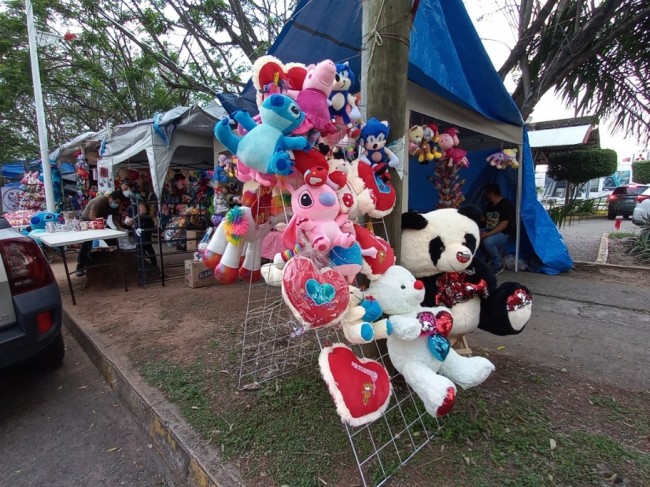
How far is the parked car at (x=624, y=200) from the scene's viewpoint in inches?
572

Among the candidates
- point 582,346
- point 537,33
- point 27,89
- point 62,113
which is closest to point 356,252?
point 582,346

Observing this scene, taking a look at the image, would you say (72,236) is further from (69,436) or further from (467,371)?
(467,371)

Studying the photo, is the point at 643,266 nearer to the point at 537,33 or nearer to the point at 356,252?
the point at 537,33

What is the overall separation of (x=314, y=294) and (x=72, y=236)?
198 inches

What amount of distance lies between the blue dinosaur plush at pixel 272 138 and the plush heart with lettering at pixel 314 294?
0.46m

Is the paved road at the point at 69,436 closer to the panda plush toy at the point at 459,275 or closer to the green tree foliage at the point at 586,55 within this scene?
the panda plush toy at the point at 459,275

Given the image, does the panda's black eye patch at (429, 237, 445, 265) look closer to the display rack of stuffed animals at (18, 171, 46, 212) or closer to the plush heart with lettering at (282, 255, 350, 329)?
the plush heart with lettering at (282, 255, 350, 329)

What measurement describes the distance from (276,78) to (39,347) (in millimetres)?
2543

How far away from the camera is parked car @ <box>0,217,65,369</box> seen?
244 centimetres

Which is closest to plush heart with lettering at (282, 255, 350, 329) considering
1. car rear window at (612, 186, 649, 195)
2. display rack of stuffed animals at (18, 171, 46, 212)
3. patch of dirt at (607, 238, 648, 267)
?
patch of dirt at (607, 238, 648, 267)

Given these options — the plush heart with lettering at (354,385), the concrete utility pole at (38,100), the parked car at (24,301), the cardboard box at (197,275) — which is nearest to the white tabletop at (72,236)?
the cardboard box at (197,275)

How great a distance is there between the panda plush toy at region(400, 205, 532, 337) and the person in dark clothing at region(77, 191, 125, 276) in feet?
20.4

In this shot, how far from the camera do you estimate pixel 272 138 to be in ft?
5.37

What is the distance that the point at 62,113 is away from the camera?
17141 millimetres
